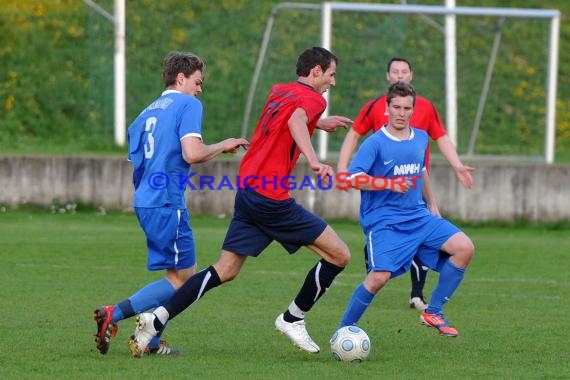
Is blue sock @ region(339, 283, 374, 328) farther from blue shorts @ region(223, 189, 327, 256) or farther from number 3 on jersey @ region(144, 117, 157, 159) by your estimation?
number 3 on jersey @ region(144, 117, 157, 159)

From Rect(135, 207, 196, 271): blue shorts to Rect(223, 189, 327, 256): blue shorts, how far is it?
266mm

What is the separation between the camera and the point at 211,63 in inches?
991

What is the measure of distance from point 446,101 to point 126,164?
18.0 feet

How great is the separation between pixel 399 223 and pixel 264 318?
1.61 metres

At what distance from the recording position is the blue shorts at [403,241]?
8.41 meters

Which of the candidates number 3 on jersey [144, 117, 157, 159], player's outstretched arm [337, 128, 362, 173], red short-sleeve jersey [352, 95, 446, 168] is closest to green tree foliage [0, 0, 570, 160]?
red short-sleeve jersey [352, 95, 446, 168]

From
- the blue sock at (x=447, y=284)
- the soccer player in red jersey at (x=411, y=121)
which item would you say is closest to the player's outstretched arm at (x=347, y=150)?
the soccer player in red jersey at (x=411, y=121)

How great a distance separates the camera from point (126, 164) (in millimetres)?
17672

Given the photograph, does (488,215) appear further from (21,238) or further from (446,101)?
(21,238)

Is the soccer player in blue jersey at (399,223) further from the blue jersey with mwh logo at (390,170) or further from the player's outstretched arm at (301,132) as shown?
the player's outstretched arm at (301,132)

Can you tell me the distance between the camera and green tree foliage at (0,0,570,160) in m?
21.1

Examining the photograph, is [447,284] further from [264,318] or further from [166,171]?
[166,171]

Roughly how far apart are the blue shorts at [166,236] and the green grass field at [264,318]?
578mm

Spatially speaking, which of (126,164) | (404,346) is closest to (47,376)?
(404,346)
